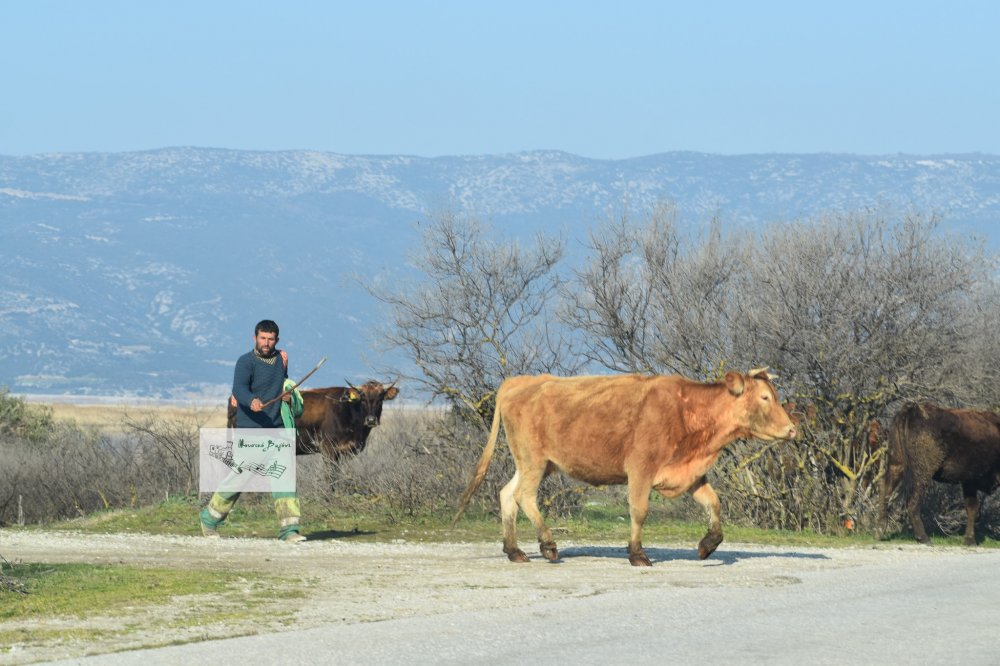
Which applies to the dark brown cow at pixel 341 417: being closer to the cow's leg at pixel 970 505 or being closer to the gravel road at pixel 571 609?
the cow's leg at pixel 970 505

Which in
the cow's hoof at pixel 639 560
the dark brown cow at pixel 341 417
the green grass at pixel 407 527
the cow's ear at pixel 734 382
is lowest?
the green grass at pixel 407 527

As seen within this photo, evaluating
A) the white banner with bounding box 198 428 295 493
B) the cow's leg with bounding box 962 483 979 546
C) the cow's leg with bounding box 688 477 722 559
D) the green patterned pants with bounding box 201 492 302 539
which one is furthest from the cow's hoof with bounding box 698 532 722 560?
the cow's leg with bounding box 962 483 979 546

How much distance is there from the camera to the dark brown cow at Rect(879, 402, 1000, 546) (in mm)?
22500

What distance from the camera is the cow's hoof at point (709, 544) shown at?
16453 millimetres

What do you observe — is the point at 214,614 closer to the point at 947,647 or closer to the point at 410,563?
the point at 410,563

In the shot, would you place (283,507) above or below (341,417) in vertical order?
above

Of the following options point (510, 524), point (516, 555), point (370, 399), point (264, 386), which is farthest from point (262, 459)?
point (370, 399)

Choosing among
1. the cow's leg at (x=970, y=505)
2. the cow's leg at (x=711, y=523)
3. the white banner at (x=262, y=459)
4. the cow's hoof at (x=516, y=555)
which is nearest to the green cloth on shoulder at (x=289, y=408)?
the white banner at (x=262, y=459)

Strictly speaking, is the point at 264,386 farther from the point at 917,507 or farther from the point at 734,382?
the point at 917,507

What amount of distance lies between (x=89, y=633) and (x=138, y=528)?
9725 millimetres

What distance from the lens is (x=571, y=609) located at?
13.2m

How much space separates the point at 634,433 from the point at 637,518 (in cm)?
79

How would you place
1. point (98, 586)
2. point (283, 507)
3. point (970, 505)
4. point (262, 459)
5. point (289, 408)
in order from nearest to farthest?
point (98, 586) → point (262, 459) → point (289, 408) → point (283, 507) → point (970, 505)

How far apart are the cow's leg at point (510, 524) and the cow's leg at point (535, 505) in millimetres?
66
